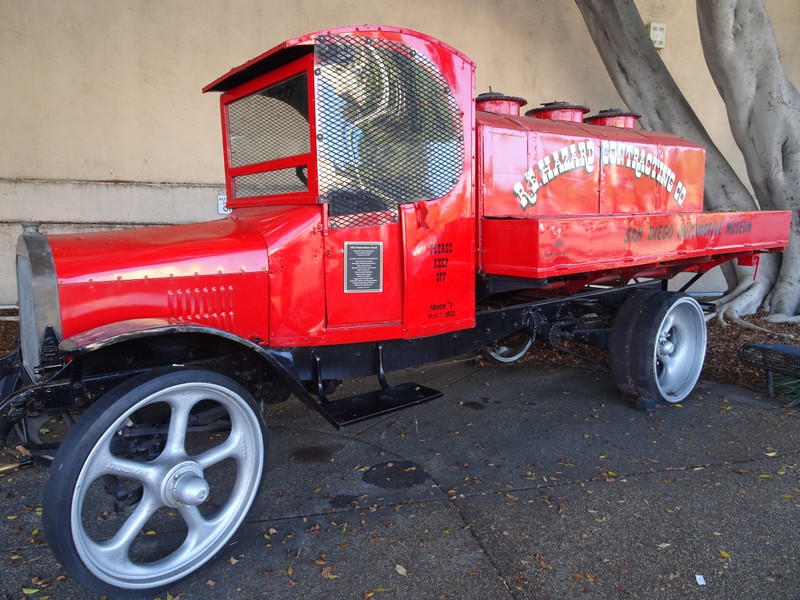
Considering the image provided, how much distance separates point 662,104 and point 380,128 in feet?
17.7

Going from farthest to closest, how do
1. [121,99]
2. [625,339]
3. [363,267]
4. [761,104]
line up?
1. [121,99]
2. [761,104]
3. [625,339]
4. [363,267]

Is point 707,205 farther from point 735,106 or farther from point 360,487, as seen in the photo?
point 360,487

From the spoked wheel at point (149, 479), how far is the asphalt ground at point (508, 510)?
5.5 inches

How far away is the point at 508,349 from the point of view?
5.51 meters

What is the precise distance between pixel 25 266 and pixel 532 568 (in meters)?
2.63

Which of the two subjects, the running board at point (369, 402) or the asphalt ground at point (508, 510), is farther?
the running board at point (369, 402)

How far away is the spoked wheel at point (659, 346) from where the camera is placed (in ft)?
13.8

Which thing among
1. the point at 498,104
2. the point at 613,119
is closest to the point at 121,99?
the point at 498,104

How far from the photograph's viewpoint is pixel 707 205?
283 inches

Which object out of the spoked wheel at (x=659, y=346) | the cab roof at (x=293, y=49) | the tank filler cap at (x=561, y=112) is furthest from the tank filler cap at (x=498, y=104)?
the spoked wheel at (x=659, y=346)

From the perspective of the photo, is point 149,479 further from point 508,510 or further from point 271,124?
point 271,124

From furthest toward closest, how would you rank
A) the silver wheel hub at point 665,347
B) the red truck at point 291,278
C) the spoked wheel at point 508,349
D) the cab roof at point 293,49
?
the spoked wheel at point 508,349
the silver wheel hub at point 665,347
the cab roof at point 293,49
the red truck at point 291,278

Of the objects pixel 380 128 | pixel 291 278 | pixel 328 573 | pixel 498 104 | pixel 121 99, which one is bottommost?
pixel 328 573

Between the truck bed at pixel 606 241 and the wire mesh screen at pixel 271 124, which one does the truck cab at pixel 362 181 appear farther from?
the truck bed at pixel 606 241
